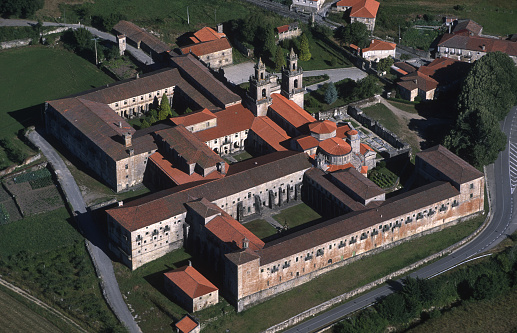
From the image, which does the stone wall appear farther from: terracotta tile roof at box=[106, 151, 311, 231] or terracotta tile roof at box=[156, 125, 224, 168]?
terracotta tile roof at box=[156, 125, 224, 168]

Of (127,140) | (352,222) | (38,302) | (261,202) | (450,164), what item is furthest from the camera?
(127,140)

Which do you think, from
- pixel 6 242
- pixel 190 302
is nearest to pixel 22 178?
pixel 6 242

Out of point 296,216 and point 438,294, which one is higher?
point 296,216

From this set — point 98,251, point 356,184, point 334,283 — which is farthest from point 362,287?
point 98,251

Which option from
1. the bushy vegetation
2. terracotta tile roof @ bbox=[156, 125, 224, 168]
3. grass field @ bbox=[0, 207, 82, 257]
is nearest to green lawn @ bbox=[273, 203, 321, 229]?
terracotta tile roof @ bbox=[156, 125, 224, 168]

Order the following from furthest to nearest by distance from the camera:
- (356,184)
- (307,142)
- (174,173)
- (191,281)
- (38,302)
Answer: (307,142)
(174,173)
(356,184)
(38,302)
(191,281)

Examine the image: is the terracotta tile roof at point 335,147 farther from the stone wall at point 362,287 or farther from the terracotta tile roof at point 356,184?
the stone wall at point 362,287

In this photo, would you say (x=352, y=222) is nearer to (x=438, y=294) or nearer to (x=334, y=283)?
(x=334, y=283)
